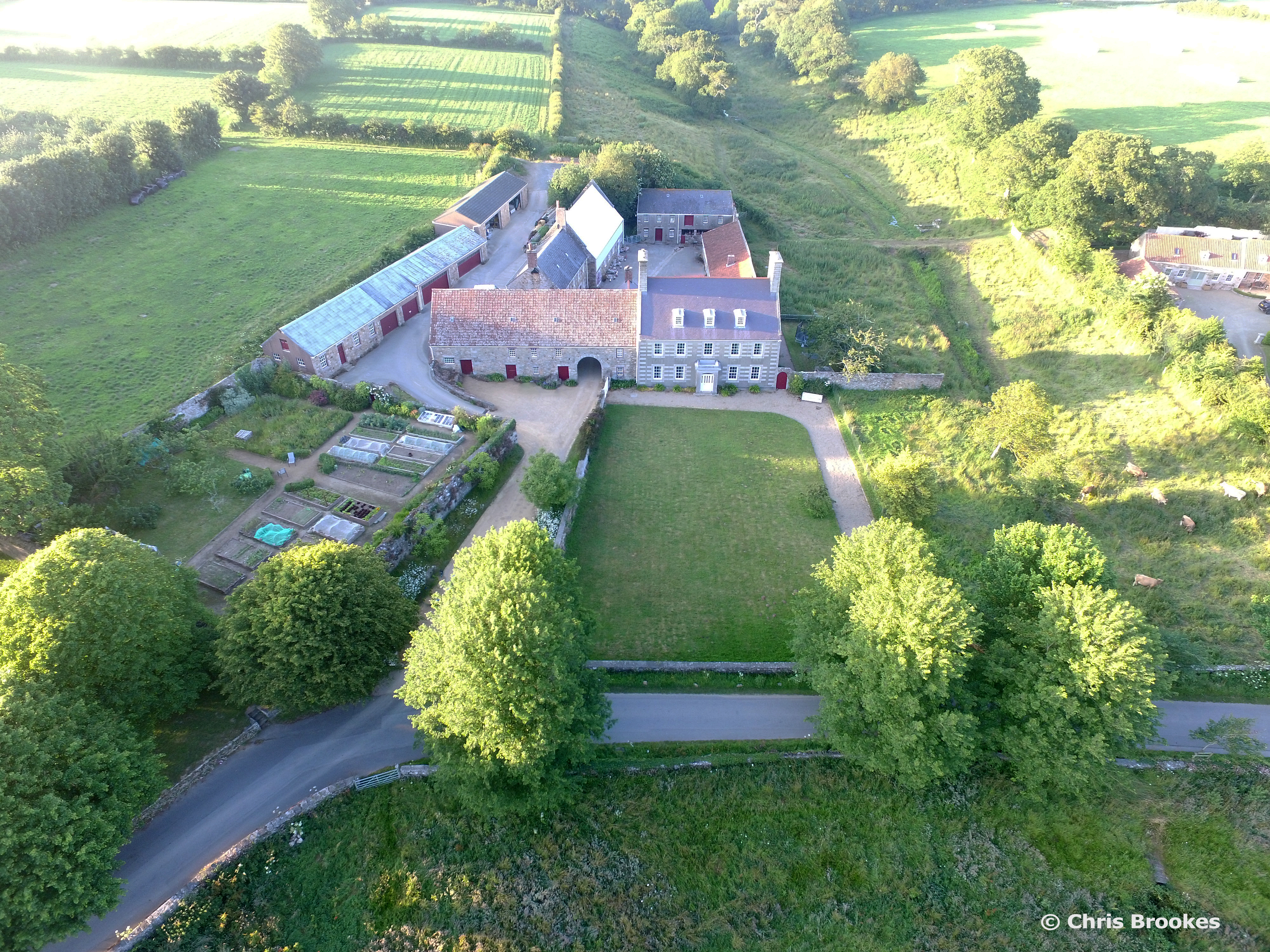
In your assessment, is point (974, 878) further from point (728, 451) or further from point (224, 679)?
point (224, 679)

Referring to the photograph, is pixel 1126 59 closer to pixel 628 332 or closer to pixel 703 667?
pixel 628 332

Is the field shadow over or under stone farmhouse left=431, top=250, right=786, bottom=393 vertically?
over

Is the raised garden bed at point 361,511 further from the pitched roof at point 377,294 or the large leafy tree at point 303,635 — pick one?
the pitched roof at point 377,294

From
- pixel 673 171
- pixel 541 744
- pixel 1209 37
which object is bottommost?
pixel 541 744

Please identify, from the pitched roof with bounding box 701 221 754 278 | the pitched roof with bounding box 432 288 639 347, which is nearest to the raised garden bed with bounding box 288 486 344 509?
the pitched roof with bounding box 432 288 639 347

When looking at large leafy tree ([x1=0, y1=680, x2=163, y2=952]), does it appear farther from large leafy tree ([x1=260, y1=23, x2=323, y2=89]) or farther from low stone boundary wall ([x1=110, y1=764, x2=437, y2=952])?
large leafy tree ([x1=260, y1=23, x2=323, y2=89])

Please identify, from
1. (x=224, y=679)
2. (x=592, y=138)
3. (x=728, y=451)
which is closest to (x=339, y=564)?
(x=224, y=679)
